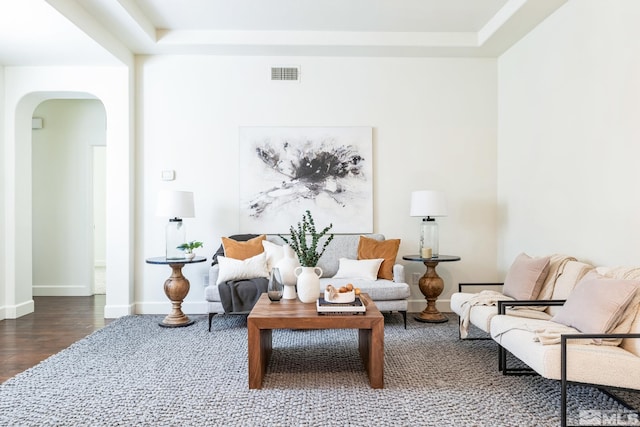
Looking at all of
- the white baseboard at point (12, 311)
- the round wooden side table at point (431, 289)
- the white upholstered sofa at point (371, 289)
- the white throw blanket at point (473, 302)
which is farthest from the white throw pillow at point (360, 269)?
the white baseboard at point (12, 311)

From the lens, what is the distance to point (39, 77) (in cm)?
507

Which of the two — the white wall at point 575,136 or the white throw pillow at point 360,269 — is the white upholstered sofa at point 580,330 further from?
the white throw pillow at point 360,269

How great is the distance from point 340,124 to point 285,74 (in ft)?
2.85

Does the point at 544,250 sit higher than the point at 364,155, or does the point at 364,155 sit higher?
the point at 364,155

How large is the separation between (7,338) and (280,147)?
3292 millimetres

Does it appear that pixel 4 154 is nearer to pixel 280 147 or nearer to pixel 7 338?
pixel 7 338

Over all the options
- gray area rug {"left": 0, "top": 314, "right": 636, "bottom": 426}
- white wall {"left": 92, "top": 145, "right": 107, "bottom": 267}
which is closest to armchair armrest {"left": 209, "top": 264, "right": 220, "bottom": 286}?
gray area rug {"left": 0, "top": 314, "right": 636, "bottom": 426}

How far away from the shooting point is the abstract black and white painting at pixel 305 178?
5375 mm

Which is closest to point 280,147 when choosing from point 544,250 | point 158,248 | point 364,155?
point 364,155

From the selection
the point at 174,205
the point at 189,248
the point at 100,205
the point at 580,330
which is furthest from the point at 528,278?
the point at 100,205

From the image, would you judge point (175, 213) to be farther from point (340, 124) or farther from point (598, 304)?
point (598, 304)

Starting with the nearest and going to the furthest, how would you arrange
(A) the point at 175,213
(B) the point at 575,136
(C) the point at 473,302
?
(C) the point at 473,302 < (B) the point at 575,136 < (A) the point at 175,213

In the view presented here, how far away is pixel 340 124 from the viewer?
5.43m
